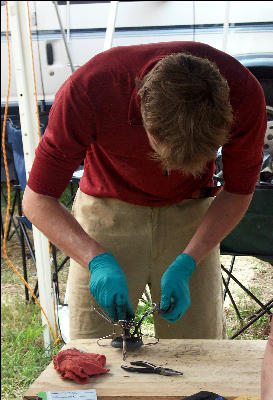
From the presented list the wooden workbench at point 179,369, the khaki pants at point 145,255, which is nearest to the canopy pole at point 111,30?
the khaki pants at point 145,255

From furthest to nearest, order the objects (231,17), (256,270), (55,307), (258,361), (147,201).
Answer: (231,17) → (256,270) → (55,307) → (147,201) → (258,361)

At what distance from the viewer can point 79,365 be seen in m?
1.70

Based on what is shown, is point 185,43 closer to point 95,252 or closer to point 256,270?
point 95,252

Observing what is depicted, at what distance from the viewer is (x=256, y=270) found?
393cm

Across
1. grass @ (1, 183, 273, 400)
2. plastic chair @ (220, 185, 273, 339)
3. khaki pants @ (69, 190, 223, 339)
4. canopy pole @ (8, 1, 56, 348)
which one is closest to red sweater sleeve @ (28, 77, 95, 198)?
khaki pants @ (69, 190, 223, 339)

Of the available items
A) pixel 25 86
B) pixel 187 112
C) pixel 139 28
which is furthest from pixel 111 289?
pixel 139 28

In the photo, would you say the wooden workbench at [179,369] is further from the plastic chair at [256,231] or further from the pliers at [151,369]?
the plastic chair at [256,231]

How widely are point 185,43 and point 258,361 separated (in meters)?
1.07

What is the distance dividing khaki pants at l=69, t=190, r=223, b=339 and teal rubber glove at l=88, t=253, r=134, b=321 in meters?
0.29

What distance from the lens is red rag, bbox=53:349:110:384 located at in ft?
5.53

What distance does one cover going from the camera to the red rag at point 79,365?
1.68 m

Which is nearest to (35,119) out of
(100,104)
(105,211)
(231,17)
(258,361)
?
(105,211)

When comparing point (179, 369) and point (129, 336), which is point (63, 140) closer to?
point (129, 336)

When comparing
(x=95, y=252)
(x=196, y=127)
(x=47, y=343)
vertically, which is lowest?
(x=47, y=343)
